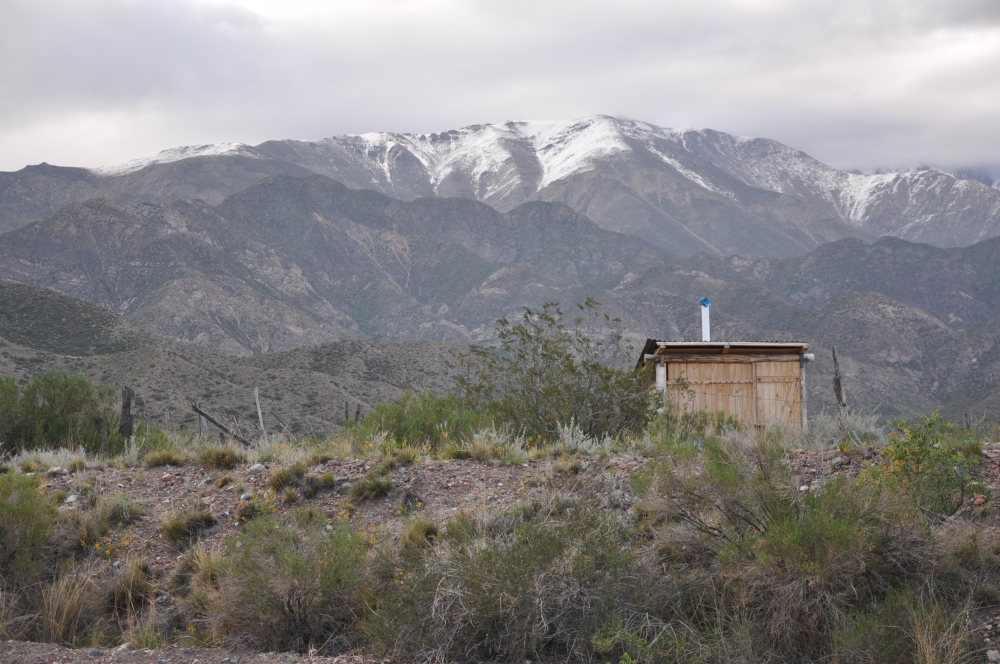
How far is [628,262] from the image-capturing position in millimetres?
195375

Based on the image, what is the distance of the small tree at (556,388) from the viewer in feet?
48.7

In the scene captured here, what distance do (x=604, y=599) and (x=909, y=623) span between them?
233 cm

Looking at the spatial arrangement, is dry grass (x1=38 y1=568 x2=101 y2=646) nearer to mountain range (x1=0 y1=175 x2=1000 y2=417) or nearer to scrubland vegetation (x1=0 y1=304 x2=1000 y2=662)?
scrubland vegetation (x1=0 y1=304 x2=1000 y2=662)

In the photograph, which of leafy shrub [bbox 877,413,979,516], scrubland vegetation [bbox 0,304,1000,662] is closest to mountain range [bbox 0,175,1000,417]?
scrubland vegetation [bbox 0,304,1000,662]

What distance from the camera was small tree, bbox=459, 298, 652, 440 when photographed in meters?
14.8

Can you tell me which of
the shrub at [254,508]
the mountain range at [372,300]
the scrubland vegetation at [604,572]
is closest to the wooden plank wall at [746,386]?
the scrubland vegetation at [604,572]

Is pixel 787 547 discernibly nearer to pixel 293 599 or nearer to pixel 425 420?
pixel 293 599

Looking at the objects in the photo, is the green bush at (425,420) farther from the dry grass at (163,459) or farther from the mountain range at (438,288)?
the mountain range at (438,288)

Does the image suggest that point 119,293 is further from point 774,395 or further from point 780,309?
point 774,395

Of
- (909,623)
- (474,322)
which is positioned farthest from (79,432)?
(474,322)

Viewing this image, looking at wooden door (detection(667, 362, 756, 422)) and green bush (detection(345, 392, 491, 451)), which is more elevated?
wooden door (detection(667, 362, 756, 422))

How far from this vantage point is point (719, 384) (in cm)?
1611

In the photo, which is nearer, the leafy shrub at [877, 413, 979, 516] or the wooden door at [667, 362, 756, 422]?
the leafy shrub at [877, 413, 979, 516]

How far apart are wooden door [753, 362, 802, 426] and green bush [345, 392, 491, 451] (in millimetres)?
5349
